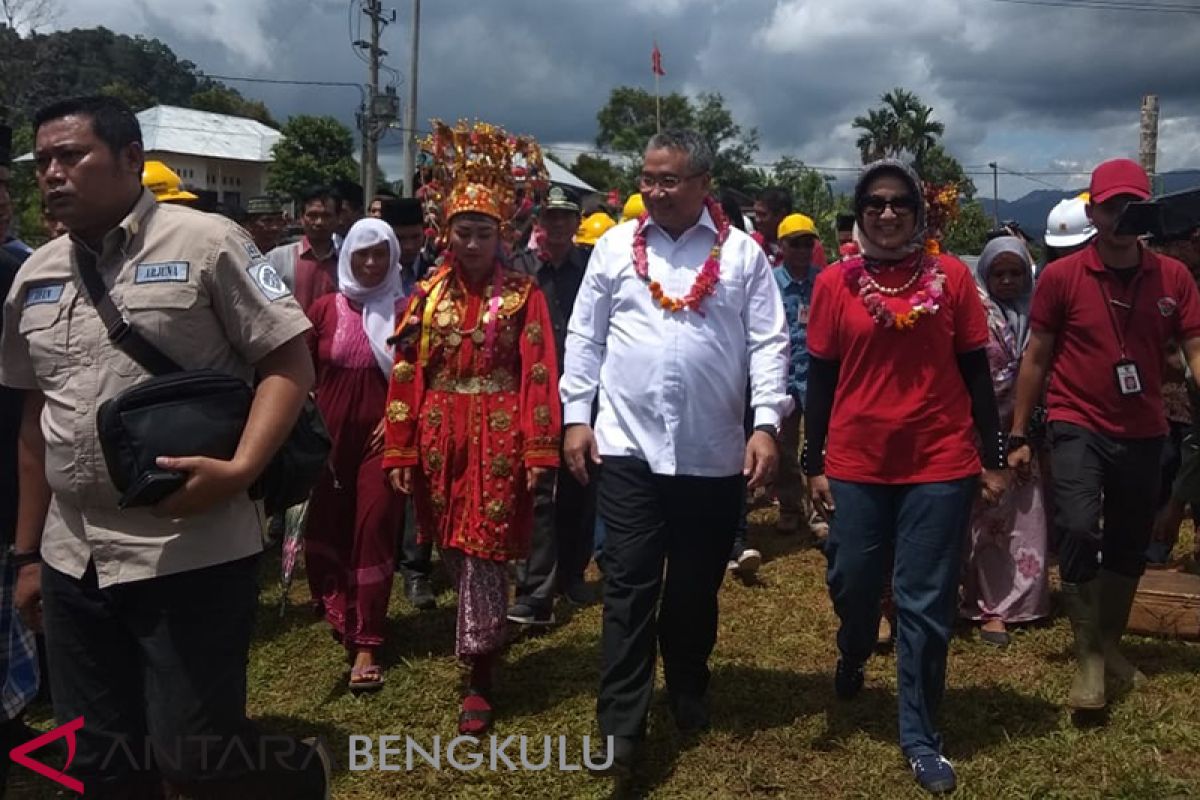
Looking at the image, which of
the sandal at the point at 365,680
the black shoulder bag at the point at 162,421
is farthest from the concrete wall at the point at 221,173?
the black shoulder bag at the point at 162,421

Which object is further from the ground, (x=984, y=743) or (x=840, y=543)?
(x=840, y=543)

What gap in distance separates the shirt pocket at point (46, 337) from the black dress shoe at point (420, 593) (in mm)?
3174

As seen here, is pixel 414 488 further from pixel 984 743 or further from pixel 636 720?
pixel 984 743

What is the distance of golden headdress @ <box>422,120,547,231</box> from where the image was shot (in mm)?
4094

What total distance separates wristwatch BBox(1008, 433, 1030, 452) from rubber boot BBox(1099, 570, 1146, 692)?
610 millimetres

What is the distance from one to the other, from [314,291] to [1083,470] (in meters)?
4.06

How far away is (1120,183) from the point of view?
3986mm

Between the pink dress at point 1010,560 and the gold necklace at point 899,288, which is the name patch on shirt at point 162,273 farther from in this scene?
the pink dress at point 1010,560

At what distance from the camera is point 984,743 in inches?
150

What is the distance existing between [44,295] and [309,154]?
38997 mm

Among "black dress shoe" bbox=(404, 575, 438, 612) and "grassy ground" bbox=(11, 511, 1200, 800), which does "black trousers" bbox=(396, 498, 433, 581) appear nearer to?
"black dress shoe" bbox=(404, 575, 438, 612)

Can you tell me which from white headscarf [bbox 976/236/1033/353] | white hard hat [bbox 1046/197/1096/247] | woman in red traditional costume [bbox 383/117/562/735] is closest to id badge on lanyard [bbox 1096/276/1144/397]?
white headscarf [bbox 976/236/1033/353]

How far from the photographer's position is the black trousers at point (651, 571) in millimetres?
3531

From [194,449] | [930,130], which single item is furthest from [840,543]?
[930,130]
